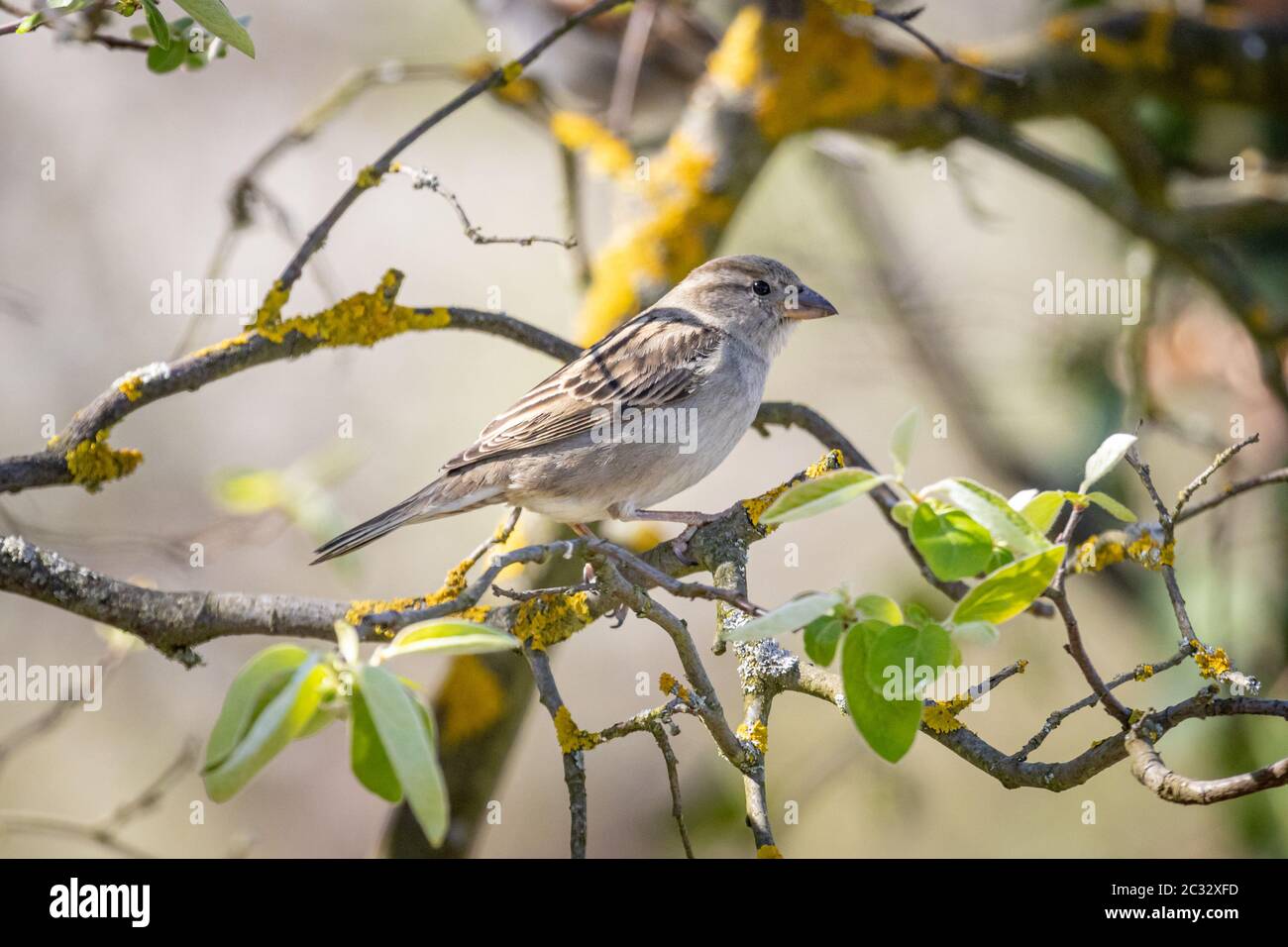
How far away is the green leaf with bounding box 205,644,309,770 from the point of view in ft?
4.36

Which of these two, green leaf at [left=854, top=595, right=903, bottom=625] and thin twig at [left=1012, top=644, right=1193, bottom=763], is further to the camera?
thin twig at [left=1012, top=644, right=1193, bottom=763]

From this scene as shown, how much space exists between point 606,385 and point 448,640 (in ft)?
7.73

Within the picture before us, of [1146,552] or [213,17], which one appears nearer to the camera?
[213,17]

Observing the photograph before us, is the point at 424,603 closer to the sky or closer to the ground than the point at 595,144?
closer to the ground

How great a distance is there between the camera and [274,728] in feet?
4.17

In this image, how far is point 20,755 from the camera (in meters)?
5.46

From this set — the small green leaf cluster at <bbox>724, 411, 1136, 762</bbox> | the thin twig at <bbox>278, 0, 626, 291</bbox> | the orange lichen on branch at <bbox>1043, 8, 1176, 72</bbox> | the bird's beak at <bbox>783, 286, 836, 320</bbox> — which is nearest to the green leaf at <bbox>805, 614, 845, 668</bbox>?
the small green leaf cluster at <bbox>724, 411, 1136, 762</bbox>

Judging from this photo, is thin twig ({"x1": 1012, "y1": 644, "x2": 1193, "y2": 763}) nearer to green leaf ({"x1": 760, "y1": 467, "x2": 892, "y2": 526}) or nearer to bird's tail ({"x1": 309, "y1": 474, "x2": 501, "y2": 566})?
green leaf ({"x1": 760, "y1": 467, "x2": 892, "y2": 526})

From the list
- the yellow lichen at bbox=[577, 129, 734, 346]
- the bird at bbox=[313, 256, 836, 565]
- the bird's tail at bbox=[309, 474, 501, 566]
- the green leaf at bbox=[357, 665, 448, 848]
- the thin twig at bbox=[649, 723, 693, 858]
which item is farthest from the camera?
the yellow lichen at bbox=[577, 129, 734, 346]

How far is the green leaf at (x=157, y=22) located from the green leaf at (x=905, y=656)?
1.54 metres

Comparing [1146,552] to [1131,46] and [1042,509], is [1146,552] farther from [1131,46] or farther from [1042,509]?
[1131,46]

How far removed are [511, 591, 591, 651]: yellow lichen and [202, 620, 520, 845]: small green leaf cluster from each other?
3.60ft

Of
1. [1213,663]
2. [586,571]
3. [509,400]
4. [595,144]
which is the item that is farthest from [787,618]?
[509,400]

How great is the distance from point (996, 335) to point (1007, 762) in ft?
16.6
